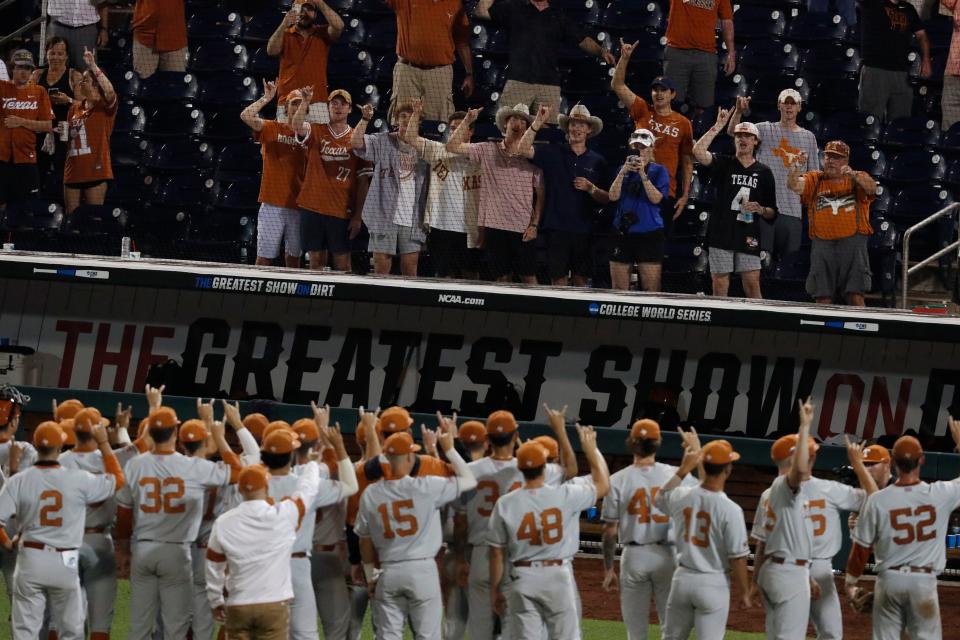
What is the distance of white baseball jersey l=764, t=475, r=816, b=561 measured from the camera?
8727mm

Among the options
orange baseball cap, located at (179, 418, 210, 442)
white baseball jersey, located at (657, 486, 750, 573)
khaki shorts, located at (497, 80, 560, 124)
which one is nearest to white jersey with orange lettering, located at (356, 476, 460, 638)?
orange baseball cap, located at (179, 418, 210, 442)

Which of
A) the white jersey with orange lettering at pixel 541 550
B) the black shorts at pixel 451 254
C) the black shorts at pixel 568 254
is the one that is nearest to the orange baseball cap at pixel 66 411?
the white jersey with orange lettering at pixel 541 550

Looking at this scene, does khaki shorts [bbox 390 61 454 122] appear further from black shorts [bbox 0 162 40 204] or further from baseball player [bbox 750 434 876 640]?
baseball player [bbox 750 434 876 640]

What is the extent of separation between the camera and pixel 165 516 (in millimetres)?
8625

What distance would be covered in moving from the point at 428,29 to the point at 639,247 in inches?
115

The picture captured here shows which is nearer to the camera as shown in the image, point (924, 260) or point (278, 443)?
point (278, 443)

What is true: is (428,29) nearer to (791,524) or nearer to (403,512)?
(403,512)

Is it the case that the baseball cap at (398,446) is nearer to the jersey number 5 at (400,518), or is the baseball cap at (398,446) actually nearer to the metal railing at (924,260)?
the jersey number 5 at (400,518)

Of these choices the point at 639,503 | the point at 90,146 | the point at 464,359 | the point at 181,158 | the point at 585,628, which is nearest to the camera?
the point at 639,503

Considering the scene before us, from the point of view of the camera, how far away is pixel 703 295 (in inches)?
482

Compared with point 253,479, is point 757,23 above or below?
above

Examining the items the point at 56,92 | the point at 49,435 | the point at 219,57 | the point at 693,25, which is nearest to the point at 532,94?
the point at 693,25

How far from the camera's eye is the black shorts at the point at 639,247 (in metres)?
12.0

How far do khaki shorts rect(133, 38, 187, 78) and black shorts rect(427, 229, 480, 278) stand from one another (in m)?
4.39
